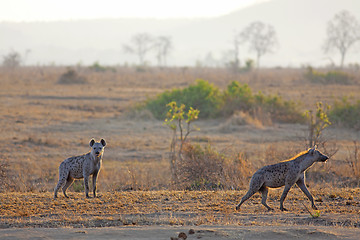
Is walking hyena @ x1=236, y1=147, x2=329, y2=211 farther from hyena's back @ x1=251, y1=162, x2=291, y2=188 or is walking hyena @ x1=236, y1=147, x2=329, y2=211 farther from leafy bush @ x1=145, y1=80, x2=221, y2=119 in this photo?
leafy bush @ x1=145, y1=80, x2=221, y2=119

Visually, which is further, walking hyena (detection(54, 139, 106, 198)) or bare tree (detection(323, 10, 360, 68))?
bare tree (detection(323, 10, 360, 68))

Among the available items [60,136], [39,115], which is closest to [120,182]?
[60,136]

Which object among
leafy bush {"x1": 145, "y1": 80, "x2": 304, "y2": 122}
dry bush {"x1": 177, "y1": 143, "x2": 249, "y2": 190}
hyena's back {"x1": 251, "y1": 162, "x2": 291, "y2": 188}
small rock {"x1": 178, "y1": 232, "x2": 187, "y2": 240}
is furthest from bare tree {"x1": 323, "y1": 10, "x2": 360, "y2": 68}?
small rock {"x1": 178, "y1": 232, "x2": 187, "y2": 240}

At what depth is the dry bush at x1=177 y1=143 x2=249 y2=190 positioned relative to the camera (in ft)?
38.8

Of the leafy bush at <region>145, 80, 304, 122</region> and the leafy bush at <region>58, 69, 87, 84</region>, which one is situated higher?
the leafy bush at <region>58, 69, 87, 84</region>

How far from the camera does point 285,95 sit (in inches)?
1316

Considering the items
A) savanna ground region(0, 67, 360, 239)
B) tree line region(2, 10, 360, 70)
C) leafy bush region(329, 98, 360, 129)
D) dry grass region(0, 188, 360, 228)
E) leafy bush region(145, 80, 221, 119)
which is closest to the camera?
savanna ground region(0, 67, 360, 239)

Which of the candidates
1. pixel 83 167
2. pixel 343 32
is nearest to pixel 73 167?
pixel 83 167

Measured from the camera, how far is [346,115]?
22984 millimetres

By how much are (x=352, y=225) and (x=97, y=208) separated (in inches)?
163

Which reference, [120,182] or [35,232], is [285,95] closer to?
[120,182]

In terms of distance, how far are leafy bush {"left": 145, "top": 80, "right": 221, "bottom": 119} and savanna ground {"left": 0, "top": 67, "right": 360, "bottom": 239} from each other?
752 millimetres

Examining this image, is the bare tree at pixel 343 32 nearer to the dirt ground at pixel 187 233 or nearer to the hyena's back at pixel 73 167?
the hyena's back at pixel 73 167

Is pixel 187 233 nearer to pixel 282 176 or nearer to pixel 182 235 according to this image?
pixel 182 235
